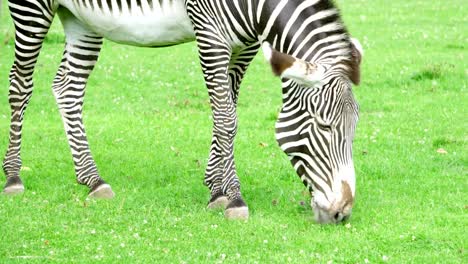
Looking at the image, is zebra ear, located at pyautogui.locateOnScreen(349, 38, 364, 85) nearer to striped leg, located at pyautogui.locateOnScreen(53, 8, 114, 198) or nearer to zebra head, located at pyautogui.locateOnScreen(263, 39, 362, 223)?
zebra head, located at pyautogui.locateOnScreen(263, 39, 362, 223)

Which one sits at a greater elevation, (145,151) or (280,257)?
(280,257)

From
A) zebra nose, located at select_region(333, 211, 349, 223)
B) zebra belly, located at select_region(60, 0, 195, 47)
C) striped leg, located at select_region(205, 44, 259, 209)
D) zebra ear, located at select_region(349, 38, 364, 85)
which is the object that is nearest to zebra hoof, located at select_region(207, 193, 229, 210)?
striped leg, located at select_region(205, 44, 259, 209)

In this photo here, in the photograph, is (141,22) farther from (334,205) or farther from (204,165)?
(334,205)

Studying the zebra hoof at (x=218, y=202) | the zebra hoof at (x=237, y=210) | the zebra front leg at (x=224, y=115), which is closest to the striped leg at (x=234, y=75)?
the zebra hoof at (x=218, y=202)

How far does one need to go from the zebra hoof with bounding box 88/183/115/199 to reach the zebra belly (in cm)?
155

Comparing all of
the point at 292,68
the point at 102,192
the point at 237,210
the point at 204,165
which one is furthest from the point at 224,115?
the point at 204,165

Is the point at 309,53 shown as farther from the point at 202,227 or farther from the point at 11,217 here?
the point at 11,217

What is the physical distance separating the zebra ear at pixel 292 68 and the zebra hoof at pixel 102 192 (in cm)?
282

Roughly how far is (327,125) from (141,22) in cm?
250

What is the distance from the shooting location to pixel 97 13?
954 centimetres

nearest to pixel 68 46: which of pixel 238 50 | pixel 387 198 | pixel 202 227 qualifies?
pixel 238 50

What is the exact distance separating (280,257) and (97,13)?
144 inches

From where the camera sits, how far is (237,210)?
847 centimetres

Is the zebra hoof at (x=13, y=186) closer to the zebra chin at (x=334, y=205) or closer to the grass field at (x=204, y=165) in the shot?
the grass field at (x=204, y=165)
